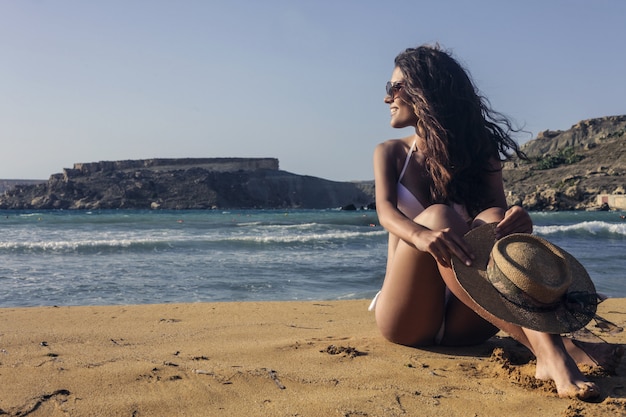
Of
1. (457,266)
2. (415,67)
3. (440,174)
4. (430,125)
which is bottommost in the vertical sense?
(457,266)

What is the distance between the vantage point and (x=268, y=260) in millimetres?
9117

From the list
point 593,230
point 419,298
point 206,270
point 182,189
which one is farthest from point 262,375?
point 182,189

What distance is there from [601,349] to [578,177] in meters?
50.5

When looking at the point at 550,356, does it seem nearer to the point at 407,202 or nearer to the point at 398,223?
the point at 398,223

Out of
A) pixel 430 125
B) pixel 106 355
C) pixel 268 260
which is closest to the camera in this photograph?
pixel 430 125

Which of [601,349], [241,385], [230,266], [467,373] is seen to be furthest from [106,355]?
[230,266]

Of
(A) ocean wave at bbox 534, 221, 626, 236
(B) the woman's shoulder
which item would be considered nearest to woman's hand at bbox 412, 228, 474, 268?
(B) the woman's shoulder

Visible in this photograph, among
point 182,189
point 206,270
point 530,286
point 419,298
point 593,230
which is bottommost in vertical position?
point 206,270

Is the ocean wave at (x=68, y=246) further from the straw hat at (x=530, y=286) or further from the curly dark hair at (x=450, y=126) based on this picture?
the straw hat at (x=530, y=286)

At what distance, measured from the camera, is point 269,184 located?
71.4 m

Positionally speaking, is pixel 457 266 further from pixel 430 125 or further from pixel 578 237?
pixel 578 237

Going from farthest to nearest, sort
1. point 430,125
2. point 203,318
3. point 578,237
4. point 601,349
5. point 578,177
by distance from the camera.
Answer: point 578,177
point 578,237
point 203,318
point 430,125
point 601,349

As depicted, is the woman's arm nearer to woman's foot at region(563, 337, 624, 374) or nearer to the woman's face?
the woman's face

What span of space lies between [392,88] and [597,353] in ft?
4.40
